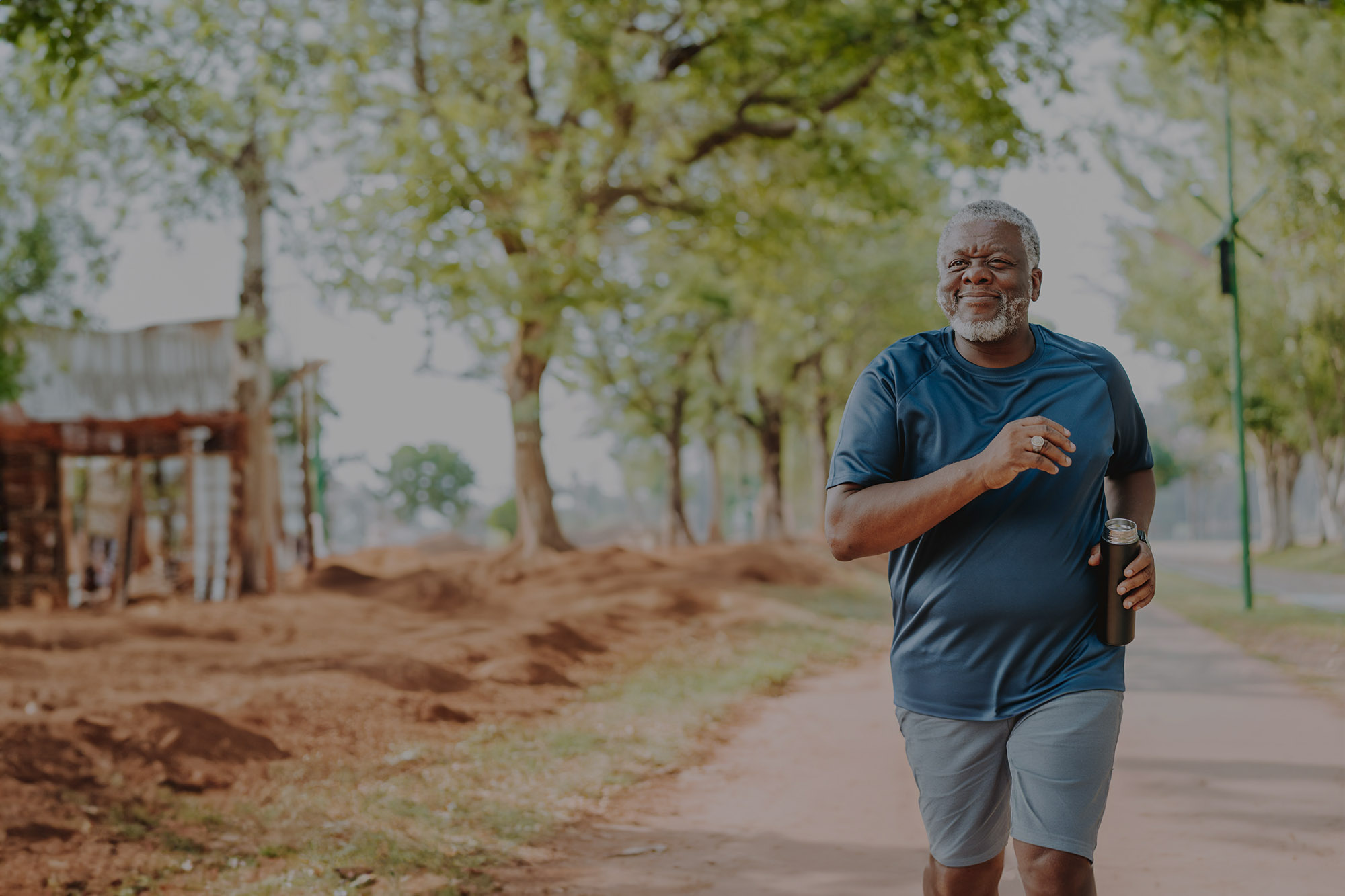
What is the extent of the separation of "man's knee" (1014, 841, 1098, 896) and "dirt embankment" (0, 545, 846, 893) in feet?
12.3

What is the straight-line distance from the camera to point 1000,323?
106 inches

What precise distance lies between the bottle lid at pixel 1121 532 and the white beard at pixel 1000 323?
495mm

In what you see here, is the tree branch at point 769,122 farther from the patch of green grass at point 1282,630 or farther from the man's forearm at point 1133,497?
the man's forearm at point 1133,497

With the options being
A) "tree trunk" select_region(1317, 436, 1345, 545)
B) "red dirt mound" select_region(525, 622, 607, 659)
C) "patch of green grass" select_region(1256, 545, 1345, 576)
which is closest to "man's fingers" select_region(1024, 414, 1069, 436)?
"red dirt mound" select_region(525, 622, 607, 659)

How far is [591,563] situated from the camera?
1867 centimetres

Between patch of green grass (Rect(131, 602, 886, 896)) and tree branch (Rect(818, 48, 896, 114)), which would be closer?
patch of green grass (Rect(131, 602, 886, 896))

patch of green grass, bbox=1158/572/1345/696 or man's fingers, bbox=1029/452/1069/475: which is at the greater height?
man's fingers, bbox=1029/452/1069/475

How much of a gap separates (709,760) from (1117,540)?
15.7 feet

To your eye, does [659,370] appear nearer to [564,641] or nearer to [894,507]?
[564,641]

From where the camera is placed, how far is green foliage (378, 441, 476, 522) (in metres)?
57.8

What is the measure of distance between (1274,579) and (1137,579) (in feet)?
81.8

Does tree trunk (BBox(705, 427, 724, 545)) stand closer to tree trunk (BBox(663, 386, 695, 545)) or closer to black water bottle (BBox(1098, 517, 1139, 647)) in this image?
tree trunk (BBox(663, 386, 695, 545))

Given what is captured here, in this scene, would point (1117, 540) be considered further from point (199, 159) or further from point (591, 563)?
point (199, 159)

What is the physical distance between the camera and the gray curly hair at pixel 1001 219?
275cm
